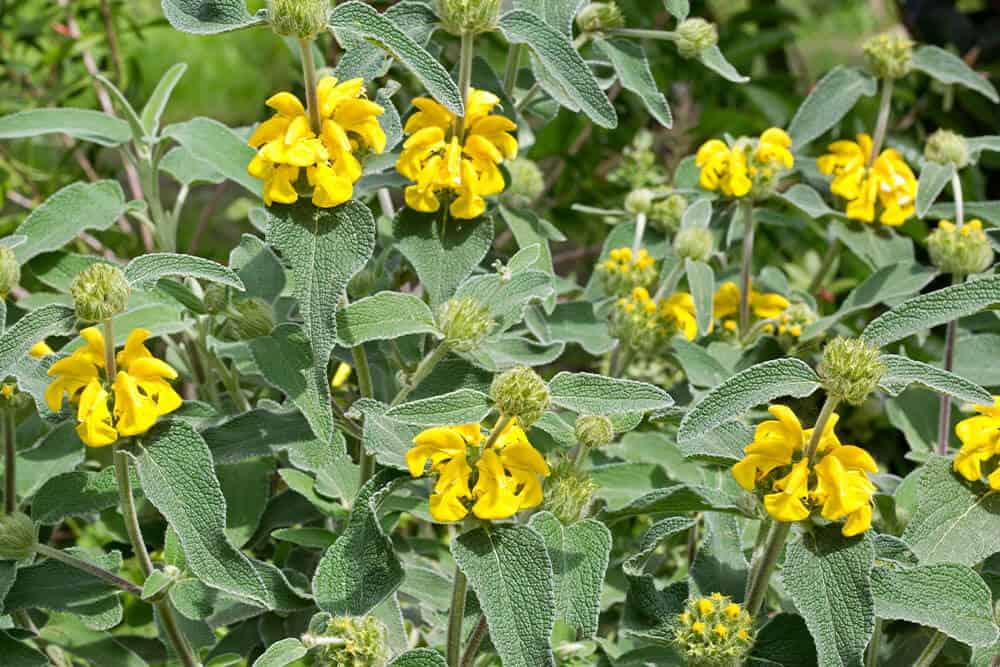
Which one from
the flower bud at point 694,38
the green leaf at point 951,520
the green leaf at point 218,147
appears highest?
the flower bud at point 694,38

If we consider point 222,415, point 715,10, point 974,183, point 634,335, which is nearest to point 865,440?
point 974,183

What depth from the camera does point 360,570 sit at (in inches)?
37.6

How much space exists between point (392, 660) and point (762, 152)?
825 mm

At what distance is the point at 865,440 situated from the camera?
78.4 inches

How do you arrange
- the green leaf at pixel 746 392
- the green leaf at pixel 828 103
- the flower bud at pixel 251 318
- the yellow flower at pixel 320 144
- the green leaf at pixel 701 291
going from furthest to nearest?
the green leaf at pixel 828 103
the green leaf at pixel 701 291
the flower bud at pixel 251 318
the yellow flower at pixel 320 144
the green leaf at pixel 746 392

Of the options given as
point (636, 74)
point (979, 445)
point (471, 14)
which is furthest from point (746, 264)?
point (471, 14)

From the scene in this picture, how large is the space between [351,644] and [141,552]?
0.89 ft

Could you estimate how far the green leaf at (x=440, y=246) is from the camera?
110 centimetres

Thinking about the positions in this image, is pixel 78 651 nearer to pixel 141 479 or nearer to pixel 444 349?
pixel 141 479

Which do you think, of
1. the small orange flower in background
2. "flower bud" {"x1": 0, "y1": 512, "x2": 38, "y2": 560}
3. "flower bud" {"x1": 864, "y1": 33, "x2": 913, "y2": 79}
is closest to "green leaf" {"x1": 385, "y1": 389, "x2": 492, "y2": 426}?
the small orange flower in background

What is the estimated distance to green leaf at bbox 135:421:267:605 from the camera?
0.93 metres

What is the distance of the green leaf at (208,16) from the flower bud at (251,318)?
10.0 inches

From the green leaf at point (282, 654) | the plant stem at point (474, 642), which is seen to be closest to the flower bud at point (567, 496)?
the plant stem at point (474, 642)

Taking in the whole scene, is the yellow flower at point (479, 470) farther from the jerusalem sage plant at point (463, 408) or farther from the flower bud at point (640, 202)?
the flower bud at point (640, 202)
